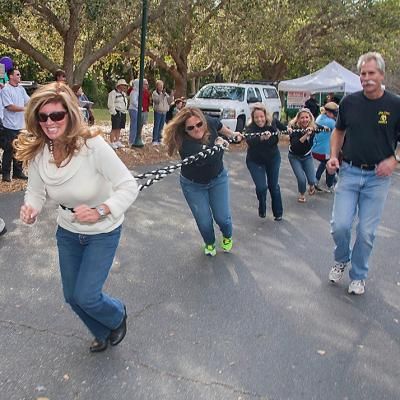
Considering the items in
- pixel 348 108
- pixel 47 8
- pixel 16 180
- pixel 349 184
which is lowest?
pixel 16 180

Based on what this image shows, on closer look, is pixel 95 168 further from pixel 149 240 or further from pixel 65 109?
pixel 149 240

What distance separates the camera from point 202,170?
5.23 metres

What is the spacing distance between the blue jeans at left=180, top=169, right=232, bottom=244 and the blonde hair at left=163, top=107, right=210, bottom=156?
0.38 m

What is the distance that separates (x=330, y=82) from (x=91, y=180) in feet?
59.8

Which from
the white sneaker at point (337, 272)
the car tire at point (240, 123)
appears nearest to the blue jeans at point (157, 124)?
the car tire at point (240, 123)

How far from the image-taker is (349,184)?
14.6 ft

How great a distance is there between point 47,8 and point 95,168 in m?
12.1

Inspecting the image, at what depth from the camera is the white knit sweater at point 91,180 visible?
2.96 m

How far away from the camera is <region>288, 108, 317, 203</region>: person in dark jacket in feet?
26.4

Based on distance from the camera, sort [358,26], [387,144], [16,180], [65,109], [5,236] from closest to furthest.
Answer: [65,109], [387,144], [5,236], [16,180], [358,26]

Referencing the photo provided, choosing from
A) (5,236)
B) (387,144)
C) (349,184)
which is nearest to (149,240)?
(5,236)

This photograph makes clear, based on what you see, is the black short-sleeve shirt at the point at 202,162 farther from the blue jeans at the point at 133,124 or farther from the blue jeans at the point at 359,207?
the blue jeans at the point at 133,124

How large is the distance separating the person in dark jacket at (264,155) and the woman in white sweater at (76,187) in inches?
154

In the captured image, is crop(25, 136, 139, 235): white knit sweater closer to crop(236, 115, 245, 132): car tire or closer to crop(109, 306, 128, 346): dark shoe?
crop(109, 306, 128, 346): dark shoe
